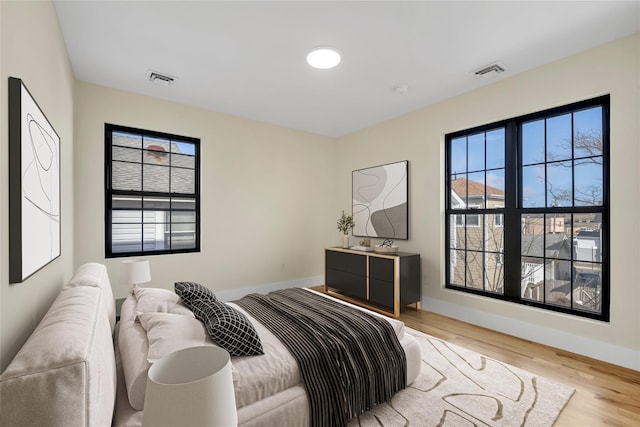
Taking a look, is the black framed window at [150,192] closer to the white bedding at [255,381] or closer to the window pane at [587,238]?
the white bedding at [255,381]

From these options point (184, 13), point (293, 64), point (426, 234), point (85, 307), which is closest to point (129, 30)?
point (184, 13)

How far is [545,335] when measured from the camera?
2969 mm

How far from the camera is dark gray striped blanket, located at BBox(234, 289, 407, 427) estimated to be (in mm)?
1710

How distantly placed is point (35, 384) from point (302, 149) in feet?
15.7

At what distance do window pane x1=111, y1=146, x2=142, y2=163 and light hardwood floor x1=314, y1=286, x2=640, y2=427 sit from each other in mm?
3936

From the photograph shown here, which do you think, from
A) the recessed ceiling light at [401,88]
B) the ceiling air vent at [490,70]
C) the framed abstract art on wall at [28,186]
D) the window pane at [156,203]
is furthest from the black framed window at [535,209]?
the framed abstract art on wall at [28,186]

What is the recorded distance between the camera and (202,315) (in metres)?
1.94

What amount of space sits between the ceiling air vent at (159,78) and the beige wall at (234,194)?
59cm

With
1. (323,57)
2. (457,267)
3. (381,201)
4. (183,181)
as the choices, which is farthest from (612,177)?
(183,181)

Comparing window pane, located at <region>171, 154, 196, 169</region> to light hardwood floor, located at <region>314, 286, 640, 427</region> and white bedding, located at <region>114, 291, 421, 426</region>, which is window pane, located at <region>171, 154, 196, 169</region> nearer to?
white bedding, located at <region>114, 291, 421, 426</region>

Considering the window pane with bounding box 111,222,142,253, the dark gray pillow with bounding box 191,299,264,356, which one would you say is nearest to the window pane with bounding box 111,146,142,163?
the window pane with bounding box 111,222,142,253

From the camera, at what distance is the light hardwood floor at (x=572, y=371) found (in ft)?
6.35

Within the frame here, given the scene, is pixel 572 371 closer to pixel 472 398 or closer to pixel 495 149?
pixel 472 398

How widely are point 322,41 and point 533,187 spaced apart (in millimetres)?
2639
